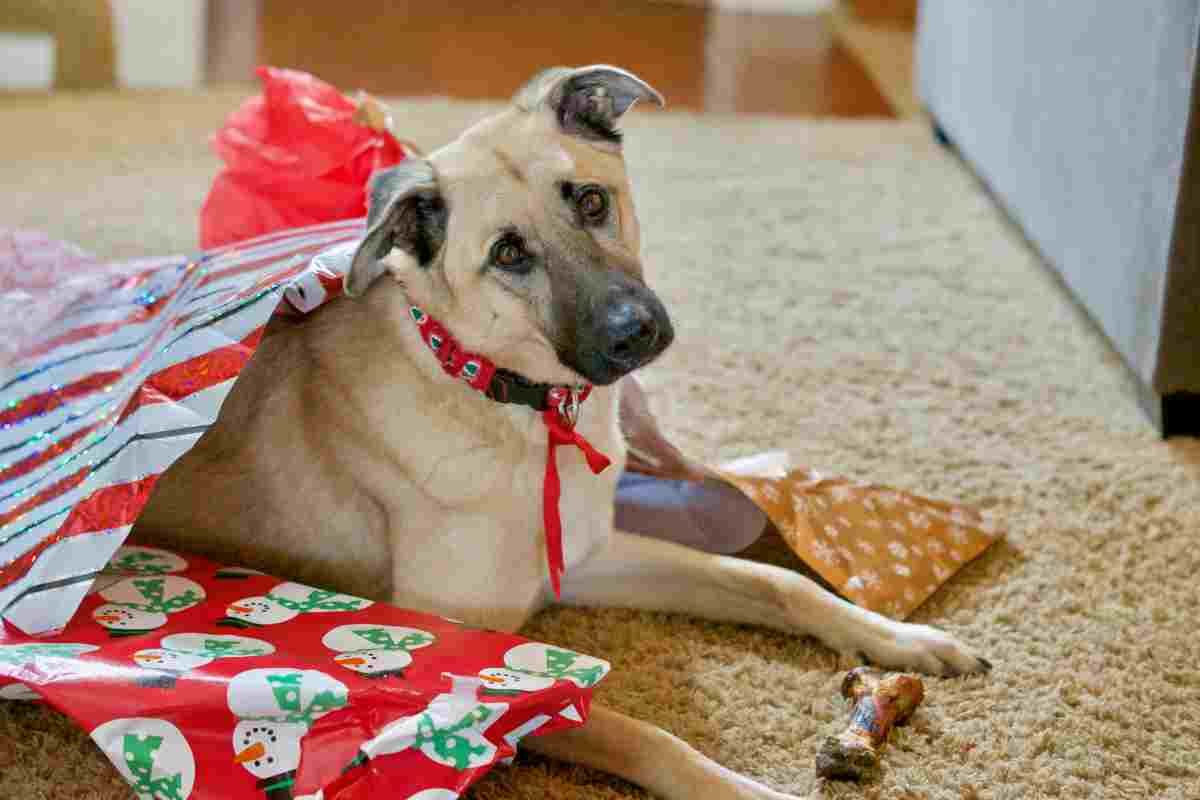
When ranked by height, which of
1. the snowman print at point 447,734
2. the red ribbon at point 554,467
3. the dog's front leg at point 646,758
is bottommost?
the dog's front leg at point 646,758

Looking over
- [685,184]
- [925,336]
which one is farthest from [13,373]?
[685,184]

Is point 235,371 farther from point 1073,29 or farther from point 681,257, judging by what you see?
point 1073,29

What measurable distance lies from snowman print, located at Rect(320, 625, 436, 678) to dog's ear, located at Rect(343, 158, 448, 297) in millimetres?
449

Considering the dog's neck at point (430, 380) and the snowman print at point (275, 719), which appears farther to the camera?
the dog's neck at point (430, 380)

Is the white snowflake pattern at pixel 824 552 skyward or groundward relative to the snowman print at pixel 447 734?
groundward

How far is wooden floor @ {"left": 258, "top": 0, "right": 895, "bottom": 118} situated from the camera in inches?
192

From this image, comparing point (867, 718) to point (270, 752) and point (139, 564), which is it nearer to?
point (270, 752)

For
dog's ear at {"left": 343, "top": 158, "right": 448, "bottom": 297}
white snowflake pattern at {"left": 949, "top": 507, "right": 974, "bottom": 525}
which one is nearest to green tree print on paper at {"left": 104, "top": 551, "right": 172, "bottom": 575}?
dog's ear at {"left": 343, "top": 158, "right": 448, "bottom": 297}

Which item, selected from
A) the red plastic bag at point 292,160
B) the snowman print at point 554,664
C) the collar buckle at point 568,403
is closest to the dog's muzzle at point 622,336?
the collar buckle at point 568,403

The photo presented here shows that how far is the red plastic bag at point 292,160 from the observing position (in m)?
2.46

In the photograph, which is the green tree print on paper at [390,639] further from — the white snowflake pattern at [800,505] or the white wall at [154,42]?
the white wall at [154,42]

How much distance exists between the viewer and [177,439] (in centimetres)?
167

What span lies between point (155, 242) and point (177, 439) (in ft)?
6.09

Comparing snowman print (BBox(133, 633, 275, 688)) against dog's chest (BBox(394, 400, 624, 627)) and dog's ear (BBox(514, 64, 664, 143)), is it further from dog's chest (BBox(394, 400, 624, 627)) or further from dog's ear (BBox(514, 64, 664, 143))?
dog's ear (BBox(514, 64, 664, 143))
